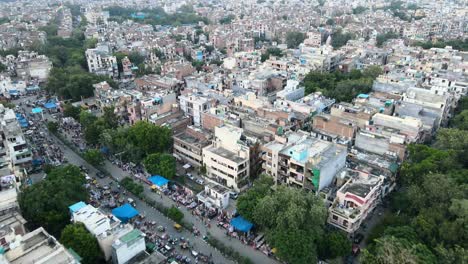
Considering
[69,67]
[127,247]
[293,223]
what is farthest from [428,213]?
[69,67]

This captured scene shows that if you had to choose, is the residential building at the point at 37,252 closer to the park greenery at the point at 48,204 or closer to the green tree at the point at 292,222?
the park greenery at the point at 48,204

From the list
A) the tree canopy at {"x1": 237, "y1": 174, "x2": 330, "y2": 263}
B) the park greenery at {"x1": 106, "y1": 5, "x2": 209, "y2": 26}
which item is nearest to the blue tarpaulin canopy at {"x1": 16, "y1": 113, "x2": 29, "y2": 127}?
the tree canopy at {"x1": 237, "y1": 174, "x2": 330, "y2": 263}

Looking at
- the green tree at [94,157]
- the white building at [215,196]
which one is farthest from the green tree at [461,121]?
→ the green tree at [94,157]

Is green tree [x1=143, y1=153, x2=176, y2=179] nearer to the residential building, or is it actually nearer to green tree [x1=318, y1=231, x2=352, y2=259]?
the residential building

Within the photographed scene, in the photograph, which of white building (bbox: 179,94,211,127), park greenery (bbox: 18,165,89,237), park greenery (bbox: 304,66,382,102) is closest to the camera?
park greenery (bbox: 18,165,89,237)

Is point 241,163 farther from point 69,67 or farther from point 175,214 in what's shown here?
point 69,67
